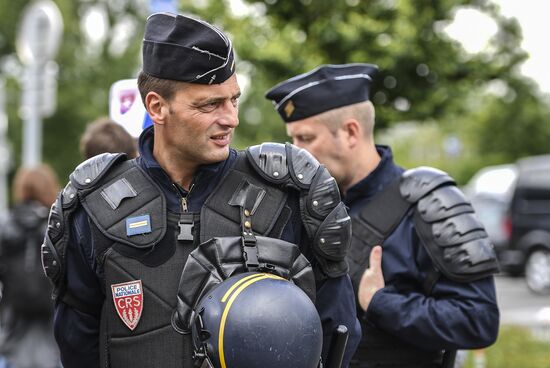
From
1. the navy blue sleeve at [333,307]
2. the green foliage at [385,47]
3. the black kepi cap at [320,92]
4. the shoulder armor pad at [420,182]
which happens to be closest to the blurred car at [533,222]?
the green foliage at [385,47]

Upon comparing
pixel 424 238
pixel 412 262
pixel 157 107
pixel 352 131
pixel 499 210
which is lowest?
pixel 499 210

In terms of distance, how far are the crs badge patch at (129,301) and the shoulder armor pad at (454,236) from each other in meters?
1.25

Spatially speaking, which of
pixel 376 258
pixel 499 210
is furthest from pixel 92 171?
pixel 499 210

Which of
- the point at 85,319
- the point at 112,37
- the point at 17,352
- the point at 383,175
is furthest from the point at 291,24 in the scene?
the point at 112,37

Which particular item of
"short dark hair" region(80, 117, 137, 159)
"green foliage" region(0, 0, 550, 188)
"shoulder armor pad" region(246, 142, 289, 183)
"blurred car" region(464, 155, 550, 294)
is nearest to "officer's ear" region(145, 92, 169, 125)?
"shoulder armor pad" region(246, 142, 289, 183)

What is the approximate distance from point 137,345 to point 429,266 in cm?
130

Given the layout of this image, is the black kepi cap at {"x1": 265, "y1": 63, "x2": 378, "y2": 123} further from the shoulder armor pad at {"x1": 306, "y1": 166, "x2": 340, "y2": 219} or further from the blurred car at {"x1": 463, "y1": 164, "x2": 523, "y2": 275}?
the blurred car at {"x1": 463, "y1": 164, "x2": 523, "y2": 275}

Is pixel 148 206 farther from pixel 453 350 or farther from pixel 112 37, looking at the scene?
pixel 112 37

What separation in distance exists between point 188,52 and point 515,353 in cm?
737

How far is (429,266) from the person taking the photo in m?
3.45

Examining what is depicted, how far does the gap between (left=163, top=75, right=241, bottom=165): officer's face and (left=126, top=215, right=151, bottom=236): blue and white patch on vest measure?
0.22 metres

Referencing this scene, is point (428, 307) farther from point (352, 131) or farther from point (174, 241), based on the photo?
point (174, 241)

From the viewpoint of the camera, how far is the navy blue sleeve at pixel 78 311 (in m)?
2.66

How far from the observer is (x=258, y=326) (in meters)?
2.27
